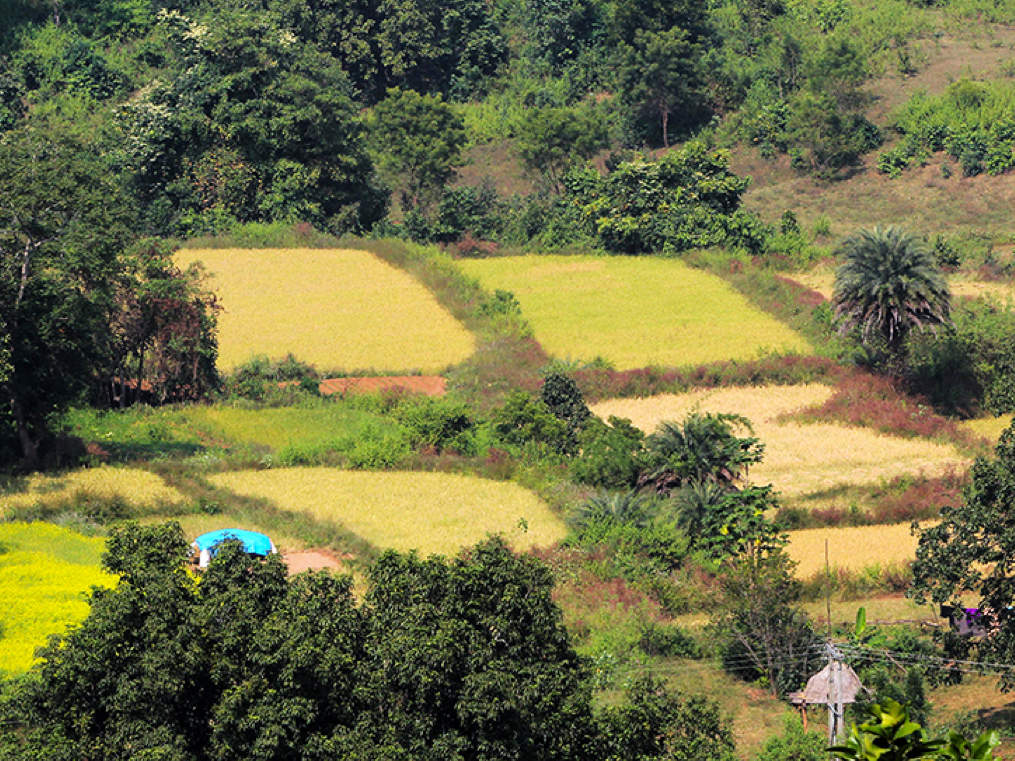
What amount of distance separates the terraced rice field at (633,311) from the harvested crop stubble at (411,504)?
1287 centimetres

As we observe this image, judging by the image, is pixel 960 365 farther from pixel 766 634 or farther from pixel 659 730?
pixel 659 730

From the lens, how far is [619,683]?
2994 centimetres

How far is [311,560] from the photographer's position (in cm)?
3616

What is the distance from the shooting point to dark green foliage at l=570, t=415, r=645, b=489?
40594 mm

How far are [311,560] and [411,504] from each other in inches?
202

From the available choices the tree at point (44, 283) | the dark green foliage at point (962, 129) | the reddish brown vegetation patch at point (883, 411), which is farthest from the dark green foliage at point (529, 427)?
the dark green foliage at point (962, 129)

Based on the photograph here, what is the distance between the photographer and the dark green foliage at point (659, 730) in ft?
72.3

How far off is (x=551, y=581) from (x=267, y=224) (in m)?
49.1

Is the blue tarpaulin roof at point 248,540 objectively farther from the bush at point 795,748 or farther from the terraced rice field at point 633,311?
the terraced rice field at point 633,311

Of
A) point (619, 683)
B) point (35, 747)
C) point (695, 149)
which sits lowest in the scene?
point (619, 683)

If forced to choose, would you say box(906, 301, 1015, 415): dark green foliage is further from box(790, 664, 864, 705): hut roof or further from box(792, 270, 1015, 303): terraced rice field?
box(790, 664, 864, 705): hut roof

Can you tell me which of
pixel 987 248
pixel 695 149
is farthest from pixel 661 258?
pixel 987 248

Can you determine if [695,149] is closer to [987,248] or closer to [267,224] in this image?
[987,248]

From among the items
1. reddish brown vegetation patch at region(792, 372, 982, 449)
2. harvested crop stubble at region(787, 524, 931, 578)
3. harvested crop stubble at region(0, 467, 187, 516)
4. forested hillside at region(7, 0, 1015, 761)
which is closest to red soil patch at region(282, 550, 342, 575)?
forested hillside at region(7, 0, 1015, 761)
